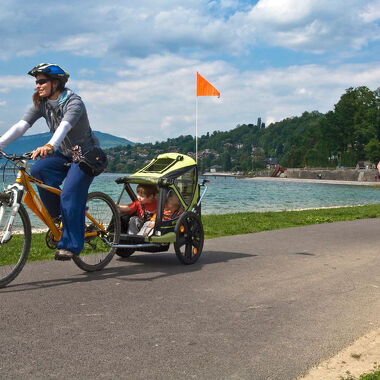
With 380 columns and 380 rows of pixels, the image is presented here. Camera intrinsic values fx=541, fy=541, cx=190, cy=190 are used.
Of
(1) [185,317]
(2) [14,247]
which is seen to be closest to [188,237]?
(2) [14,247]

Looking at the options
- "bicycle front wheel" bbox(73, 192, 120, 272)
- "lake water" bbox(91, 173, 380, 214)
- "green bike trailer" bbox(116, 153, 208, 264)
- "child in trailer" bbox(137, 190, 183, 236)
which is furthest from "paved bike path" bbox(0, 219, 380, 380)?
"lake water" bbox(91, 173, 380, 214)

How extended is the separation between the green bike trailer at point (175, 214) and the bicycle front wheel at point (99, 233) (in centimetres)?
16

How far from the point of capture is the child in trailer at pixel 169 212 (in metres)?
6.94

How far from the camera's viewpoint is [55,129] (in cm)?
588

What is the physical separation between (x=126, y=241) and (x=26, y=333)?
3.12 m

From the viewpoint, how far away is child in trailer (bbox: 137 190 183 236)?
273 inches

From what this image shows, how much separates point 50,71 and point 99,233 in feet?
6.60

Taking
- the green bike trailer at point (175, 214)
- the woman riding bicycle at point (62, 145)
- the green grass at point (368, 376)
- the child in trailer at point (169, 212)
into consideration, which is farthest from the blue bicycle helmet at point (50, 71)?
the green grass at point (368, 376)

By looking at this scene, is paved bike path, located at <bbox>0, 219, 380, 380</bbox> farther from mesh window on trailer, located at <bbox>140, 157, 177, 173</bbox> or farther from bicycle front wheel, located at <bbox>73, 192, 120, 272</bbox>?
mesh window on trailer, located at <bbox>140, 157, 177, 173</bbox>

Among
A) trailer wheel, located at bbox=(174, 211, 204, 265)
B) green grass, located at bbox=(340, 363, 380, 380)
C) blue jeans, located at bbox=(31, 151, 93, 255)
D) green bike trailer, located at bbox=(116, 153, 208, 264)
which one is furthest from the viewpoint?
trailer wheel, located at bbox=(174, 211, 204, 265)

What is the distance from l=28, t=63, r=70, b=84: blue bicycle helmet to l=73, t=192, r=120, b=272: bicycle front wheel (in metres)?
1.45

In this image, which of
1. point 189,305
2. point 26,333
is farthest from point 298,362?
point 26,333

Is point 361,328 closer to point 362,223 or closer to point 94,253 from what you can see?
point 94,253

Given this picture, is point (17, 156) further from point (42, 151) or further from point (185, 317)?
point (185, 317)
